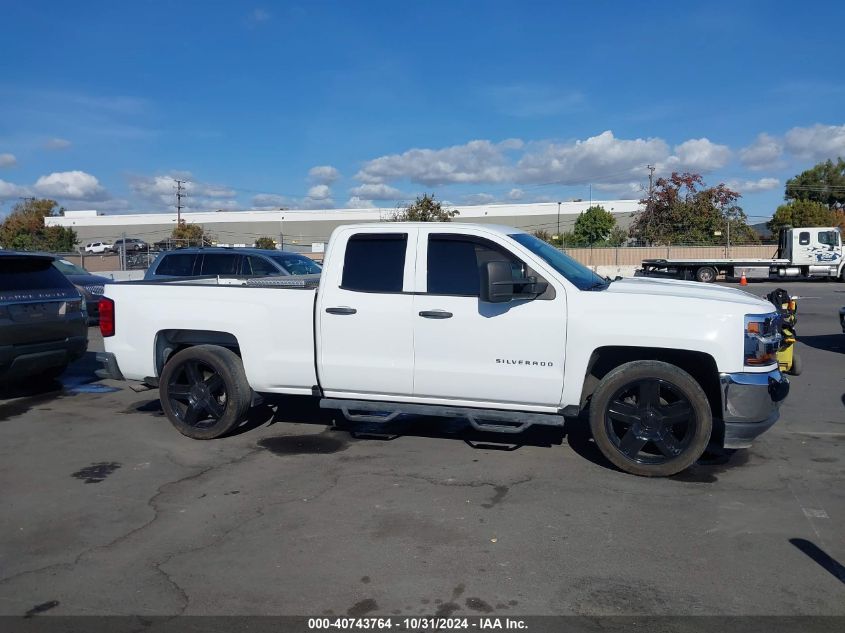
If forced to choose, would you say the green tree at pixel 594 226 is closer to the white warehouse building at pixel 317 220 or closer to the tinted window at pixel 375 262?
the white warehouse building at pixel 317 220

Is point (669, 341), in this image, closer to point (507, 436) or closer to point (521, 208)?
point (507, 436)

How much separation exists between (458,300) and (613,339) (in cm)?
128

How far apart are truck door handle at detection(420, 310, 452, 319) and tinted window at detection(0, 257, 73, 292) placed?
18.1 ft

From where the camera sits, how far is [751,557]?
4.43m

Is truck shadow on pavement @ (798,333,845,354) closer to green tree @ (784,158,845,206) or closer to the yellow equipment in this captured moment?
the yellow equipment

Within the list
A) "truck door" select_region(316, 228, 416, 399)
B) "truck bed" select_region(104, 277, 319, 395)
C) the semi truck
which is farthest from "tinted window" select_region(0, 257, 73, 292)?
the semi truck

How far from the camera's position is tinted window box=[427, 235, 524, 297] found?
6.18m

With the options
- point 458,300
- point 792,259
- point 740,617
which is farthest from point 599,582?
point 792,259

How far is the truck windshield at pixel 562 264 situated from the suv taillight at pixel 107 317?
3994mm

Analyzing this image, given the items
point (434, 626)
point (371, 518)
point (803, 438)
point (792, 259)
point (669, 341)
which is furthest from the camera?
point (792, 259)

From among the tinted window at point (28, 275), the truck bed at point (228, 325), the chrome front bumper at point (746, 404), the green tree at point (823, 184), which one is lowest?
the chrome front bumper at point (746, 404)

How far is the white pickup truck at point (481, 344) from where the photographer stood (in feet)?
18.6

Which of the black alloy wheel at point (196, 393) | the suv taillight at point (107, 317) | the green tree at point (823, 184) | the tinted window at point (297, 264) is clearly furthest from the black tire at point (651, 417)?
the green tree at point (823, 184)

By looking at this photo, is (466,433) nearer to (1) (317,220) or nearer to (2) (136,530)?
(2) (136,530)
